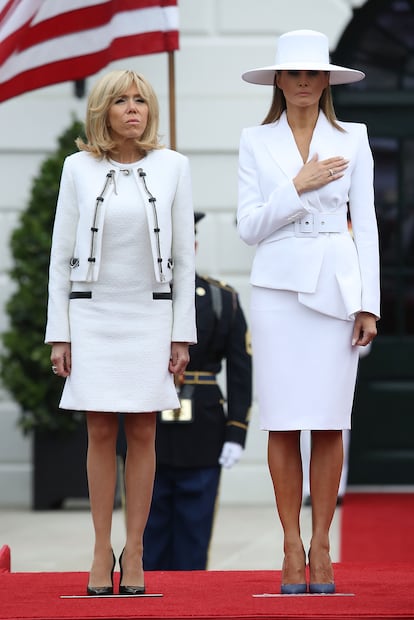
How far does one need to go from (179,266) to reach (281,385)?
51cm

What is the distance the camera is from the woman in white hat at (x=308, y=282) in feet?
16.7

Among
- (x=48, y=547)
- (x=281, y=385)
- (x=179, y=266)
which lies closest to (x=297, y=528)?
(x=281, y=385)

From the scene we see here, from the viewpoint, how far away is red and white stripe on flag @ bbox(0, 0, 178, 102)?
286 inches

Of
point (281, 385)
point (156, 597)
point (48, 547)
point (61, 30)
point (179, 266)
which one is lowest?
point (48, 547)

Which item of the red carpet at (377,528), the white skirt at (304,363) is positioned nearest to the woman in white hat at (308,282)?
the white skirt at (304,363)

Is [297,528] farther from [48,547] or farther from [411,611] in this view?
[48,547]

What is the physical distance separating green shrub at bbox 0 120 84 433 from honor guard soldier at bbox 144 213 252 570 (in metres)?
3.51

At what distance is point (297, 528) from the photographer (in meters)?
5.14

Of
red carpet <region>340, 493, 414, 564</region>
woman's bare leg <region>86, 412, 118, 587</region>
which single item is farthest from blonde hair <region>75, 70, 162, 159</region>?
red carpet <region>340, 493, 414, 564</region>

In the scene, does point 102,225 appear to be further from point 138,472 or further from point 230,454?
point 230,454

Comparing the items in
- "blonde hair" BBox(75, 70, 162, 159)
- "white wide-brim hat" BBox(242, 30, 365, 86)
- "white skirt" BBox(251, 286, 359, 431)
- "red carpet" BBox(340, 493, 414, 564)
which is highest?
"white wide-brim hat" BBox(242, 30, 365, 86)

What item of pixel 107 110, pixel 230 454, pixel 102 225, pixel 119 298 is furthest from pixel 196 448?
pixel 107 110

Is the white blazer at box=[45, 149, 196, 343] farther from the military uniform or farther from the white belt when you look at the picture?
the military uniform

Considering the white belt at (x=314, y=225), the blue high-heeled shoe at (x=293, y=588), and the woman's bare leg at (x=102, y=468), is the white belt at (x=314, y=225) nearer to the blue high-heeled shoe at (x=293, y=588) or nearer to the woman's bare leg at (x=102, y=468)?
the woman's bare leg at (x=102, y=468)
